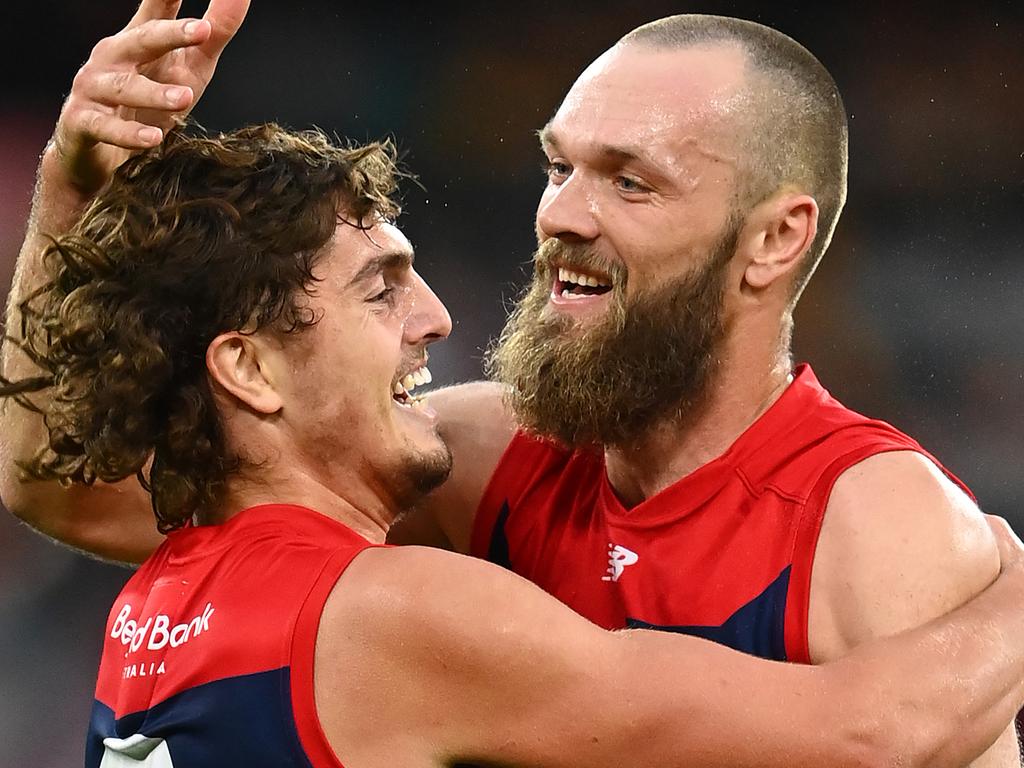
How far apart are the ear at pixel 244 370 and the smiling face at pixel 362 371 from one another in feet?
0.06

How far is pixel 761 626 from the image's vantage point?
2.39 metres

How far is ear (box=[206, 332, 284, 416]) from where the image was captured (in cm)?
240

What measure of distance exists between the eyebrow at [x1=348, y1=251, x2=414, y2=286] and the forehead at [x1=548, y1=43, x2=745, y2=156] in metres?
0.45

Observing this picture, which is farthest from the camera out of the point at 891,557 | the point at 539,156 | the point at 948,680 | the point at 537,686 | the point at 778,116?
the point at 539,156

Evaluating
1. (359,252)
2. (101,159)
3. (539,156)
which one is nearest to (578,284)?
(359,252)

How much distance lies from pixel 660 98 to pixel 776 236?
13.6 inches

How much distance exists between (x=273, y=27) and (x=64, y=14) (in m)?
0.84

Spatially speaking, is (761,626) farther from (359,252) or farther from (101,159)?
(101,159)

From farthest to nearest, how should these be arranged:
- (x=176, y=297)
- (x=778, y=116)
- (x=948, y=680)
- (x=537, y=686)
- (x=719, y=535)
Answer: (x=778, y=116) < (x=719, y=535) < (x=176, y=297) < (x=948, y=680) < (x=537, y=686)

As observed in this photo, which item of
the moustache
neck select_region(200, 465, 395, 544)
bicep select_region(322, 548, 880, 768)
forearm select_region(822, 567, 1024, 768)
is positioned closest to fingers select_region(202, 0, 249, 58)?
the moustache

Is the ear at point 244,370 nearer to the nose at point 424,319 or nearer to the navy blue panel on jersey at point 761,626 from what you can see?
the nose at point 424,319

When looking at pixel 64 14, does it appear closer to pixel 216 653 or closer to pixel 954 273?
pixel 954 273

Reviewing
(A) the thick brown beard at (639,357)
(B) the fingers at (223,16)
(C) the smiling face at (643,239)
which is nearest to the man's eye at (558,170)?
(C) the smiling face at (643,239)

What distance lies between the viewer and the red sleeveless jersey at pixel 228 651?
2068 mm
